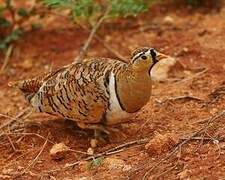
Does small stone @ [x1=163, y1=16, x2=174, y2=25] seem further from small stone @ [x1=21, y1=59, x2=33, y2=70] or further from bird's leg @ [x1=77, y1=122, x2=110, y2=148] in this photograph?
bird's leg @ [x1=77, y1=122, x2=110, y2=148]

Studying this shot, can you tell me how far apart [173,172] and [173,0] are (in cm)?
347

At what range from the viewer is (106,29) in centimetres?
642

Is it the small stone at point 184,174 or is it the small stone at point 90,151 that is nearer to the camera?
the small stone at point 184,174

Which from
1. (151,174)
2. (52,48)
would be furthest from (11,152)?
(52,48)

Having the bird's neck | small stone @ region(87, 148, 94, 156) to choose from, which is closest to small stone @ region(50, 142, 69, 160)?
small stone @ region(87, 148, 94, 156)

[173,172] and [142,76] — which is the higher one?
[142,76]

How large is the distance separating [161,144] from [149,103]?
969 millimetres

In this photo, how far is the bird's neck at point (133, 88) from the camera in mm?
3898

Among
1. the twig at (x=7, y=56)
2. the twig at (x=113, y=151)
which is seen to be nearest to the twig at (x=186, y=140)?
the twig at (x=113, y=151)

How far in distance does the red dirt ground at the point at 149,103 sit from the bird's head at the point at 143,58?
511 millimetres

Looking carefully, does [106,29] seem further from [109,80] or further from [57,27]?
[109,80]

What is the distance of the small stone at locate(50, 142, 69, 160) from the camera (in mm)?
4039

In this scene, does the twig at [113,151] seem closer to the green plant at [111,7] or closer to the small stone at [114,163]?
the small stone at [114,163]

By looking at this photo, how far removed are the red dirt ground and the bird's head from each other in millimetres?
511
